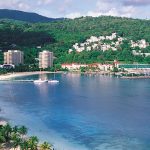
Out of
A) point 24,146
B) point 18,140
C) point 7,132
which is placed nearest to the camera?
point 24,146

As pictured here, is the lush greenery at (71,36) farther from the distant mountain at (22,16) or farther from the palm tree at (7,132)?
the distant mountain at (22,16)

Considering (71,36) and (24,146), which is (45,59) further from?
(24,146)

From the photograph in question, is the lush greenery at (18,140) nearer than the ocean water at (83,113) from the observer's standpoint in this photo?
Yes

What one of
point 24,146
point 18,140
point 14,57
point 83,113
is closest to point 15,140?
point 18,140

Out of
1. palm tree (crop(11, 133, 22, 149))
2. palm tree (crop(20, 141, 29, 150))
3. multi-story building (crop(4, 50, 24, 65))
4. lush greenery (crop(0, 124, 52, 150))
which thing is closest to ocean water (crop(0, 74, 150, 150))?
lush greenery (crop(0, 124, 52, 150))

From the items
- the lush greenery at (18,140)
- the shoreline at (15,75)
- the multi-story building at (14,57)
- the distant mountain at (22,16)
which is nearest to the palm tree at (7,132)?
the lush greenery at (18,140)

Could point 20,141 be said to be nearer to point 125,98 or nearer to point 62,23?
point 125,98
